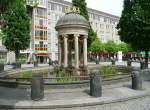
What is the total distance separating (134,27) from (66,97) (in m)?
26.0

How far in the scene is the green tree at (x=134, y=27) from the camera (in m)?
36.1

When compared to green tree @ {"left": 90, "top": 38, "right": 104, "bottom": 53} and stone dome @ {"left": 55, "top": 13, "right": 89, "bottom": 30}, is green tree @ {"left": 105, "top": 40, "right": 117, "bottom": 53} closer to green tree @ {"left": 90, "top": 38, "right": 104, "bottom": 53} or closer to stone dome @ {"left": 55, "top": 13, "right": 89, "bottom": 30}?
green tree @ {"left": 90, "top": 38, "right": 104, "bottom": 53}

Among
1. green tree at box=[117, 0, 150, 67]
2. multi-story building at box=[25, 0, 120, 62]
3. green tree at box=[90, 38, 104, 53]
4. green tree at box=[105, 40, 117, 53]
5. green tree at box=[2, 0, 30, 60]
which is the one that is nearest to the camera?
green tree at box=[117, 0, 150, 67]

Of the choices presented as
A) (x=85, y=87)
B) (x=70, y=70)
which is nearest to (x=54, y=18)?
(x=70, y=70)

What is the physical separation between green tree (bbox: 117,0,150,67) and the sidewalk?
2096 centimetres

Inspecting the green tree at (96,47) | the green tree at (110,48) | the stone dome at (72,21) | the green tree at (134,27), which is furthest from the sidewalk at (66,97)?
the green tree at (110,48)

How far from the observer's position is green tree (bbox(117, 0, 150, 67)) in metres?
36.1

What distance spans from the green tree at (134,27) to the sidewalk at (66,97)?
21.0 meters

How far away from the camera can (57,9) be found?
7800 centimetres

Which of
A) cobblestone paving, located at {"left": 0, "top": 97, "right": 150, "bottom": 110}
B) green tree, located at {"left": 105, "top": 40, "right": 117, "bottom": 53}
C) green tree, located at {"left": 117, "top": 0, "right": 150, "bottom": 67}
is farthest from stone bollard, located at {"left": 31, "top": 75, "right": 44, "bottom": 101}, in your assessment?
green tree, located at {"left": 105, "top": 40, "right": 117, "bottom": 53}

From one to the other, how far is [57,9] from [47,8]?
16.4ft

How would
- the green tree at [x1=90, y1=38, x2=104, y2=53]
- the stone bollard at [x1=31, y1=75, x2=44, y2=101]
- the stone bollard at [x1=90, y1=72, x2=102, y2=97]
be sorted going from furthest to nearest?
the green tree at [x1=90, y1=38, x2=104, y2=53]
the stone bollard at [x1=90, y1=72, x2=102, y2=97]
the stone bollard at [x1=31, y1=75, x2=44, y2=101]

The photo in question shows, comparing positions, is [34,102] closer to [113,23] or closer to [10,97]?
[10,97]

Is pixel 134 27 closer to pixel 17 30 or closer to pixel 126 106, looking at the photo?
pixel 17 30
